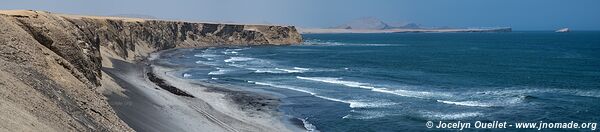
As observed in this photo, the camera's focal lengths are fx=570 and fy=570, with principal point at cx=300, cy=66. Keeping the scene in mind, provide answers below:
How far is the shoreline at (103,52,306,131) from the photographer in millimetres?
29375

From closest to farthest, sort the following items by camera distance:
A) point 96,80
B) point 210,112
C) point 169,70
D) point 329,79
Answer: point 96,80, point 210,112, point 329,79, point 169,70

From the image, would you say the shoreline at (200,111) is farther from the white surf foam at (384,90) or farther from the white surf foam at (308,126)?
the white surf foam at (384,90)

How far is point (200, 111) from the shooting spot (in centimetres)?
3716

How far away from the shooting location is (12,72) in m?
21.8

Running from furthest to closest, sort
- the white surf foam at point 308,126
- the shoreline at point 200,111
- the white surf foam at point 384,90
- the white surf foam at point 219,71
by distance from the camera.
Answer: the white surf foam at point 219,71
the white surf foam at point 384,90
the white surf foam at point 308,126
the shoreline at point 200,111

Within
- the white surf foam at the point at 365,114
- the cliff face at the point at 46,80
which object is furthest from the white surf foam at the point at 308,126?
the cliff face at the point at 46,80

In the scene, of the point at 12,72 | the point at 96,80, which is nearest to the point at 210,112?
the point at 96,80

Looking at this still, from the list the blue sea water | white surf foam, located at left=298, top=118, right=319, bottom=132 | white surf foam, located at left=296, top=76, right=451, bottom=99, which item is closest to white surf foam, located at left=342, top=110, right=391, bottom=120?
the blue sea water

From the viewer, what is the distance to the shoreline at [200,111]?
2938 cm

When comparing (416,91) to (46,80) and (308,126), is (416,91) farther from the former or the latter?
(46,80)

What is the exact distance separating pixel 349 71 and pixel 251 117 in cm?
3683

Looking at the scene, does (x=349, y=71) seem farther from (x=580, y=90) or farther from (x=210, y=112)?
(x=210, y=112)

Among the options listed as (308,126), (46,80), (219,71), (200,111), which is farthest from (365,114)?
(219,71)

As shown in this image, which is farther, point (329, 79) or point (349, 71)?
point (349, 71)
